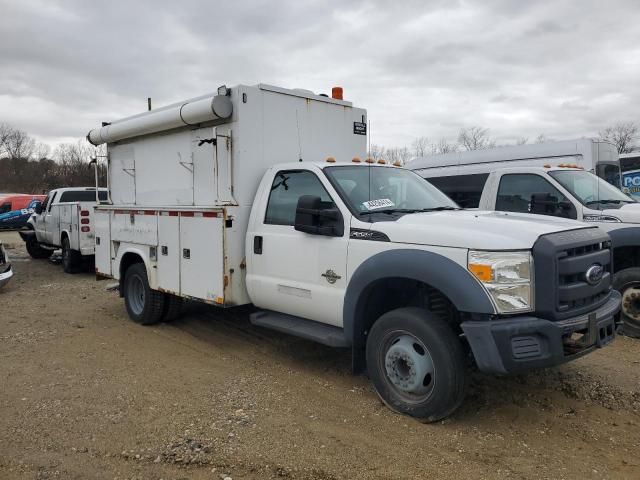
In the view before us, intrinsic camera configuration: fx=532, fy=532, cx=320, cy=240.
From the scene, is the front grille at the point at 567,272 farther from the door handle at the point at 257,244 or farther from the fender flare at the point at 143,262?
the fender flare at the point at 143,262

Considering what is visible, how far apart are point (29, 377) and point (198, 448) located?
2439 mm

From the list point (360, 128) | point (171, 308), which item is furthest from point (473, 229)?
point (171, 308)

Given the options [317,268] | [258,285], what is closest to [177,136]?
[258,285]

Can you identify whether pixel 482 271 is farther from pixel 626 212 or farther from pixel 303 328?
pixel 626 212

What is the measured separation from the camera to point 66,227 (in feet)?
41.2

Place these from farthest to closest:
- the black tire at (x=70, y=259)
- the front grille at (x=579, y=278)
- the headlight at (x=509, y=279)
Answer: the black tire at (x=70, y=259) → the front grille at (x=579, y=278) → the headlight at (x=509, y=279)

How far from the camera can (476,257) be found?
3633 mm

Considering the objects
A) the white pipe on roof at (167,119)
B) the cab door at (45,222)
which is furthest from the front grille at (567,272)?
the cab door at (45,222)

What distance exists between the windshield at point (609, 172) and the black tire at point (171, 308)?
7788mm

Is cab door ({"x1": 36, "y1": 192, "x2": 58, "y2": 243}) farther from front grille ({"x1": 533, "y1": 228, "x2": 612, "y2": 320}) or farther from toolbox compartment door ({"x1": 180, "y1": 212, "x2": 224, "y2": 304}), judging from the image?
front grille ({"x1": 533, "y1": 228, "x2": 612, "y2": 320})

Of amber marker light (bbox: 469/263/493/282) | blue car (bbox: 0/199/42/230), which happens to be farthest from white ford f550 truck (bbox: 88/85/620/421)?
blue car (bbox: 0/199/42/230)

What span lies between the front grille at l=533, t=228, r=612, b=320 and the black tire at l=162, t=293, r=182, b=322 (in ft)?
16.0

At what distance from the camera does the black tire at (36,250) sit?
15202mm

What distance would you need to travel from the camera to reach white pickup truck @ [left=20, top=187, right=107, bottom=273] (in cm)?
1181
